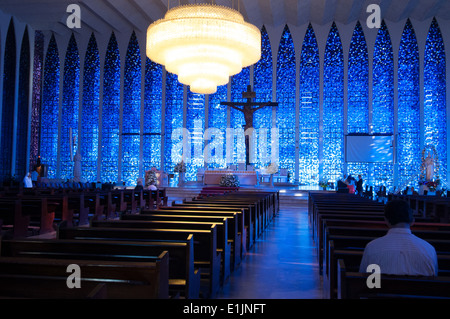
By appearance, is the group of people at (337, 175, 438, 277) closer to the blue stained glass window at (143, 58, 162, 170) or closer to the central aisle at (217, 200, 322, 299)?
the central aisle at (217, 200, 322, 299)

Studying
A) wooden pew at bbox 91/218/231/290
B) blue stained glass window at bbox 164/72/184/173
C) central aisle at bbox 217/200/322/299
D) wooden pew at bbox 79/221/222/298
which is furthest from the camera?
blue stained glass window at bbox 164/72/184/173

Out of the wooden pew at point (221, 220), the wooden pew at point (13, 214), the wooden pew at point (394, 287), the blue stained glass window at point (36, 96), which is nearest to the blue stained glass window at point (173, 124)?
the blue stained glass window at point (36, 96)

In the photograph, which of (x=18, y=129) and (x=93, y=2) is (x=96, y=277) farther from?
(x=18, y=129)

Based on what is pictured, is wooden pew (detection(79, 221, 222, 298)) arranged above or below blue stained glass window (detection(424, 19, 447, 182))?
below

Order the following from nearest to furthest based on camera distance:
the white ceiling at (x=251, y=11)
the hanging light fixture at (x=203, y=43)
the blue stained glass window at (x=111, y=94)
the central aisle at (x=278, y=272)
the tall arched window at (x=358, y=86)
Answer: the central aisle at (x=278, y=272)
the hanging light fixture at (x=203, y=43)
the white ceiling at (x=251, y=11)
the tall arched window at (x=358, y=86)
the blue stained glass window at (x=111, y=94)

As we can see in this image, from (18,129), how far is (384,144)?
17.1 metres

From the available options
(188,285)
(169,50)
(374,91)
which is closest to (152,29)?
(169,50)

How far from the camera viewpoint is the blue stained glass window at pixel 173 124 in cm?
2028

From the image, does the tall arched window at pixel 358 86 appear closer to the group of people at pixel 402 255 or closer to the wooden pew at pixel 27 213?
the wooden pew at pixel 27 213

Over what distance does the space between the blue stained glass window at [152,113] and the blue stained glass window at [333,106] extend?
8430mm

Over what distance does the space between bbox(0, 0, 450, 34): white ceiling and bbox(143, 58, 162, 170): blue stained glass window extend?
2332 mm

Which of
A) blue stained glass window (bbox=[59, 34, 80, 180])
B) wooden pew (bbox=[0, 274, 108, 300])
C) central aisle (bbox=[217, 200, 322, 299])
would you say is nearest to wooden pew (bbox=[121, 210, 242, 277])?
central aisle (bbox=[217, 200, 322, 299])

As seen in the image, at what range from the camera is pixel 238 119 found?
20016 millimetres

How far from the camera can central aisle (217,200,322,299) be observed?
340 centimetres
